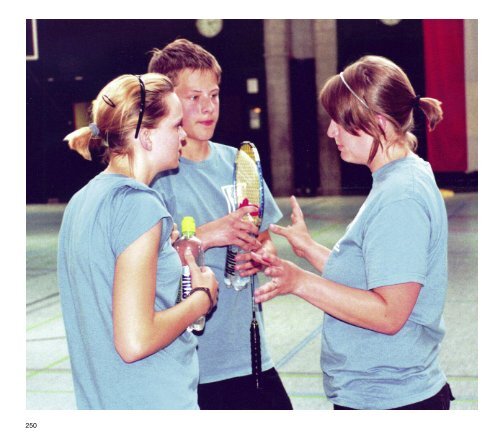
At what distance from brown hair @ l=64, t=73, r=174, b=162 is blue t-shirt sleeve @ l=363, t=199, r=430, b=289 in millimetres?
724

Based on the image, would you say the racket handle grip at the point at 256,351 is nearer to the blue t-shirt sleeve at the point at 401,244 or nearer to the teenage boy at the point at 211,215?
the teenage boy at the point at 211,215

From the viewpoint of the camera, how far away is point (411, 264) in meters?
2.05

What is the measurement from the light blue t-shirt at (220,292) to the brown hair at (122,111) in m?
0.72

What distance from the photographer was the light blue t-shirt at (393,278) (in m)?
2.05

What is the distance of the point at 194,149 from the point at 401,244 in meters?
1.16

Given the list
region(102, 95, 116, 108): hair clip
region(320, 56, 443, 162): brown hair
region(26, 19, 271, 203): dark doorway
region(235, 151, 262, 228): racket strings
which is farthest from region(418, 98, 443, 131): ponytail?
region(26, 19, 271, 203): dark doorway

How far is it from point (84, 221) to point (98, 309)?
0.24m

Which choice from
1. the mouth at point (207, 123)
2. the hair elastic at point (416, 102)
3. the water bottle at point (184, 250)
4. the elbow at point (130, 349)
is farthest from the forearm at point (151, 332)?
the mouth at point (207, 123)

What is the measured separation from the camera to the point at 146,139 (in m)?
2.12

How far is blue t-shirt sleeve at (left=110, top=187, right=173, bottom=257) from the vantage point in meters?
1.89

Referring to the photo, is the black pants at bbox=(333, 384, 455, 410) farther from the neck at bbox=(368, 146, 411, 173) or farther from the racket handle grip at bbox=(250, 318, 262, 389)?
the neck at bbox=(368, 146, 411, 173)
